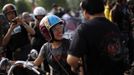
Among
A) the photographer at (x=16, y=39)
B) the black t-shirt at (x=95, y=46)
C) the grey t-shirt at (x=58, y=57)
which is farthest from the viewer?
the photographer at (x=16, y=39)

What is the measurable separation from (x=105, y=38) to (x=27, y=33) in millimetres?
3904

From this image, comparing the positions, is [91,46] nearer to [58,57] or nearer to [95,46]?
[95,46]

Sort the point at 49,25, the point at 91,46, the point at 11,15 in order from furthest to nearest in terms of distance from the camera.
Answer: the point at 11,15 → the point at 49,25 → the point at 91,46

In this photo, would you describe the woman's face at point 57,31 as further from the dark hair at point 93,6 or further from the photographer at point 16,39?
the photographer at point 16,39

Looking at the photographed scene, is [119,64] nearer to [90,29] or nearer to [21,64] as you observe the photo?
[90,29]

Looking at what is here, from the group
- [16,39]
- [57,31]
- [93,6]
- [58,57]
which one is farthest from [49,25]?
[16,39]

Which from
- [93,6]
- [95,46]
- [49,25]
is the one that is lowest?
[95,46]

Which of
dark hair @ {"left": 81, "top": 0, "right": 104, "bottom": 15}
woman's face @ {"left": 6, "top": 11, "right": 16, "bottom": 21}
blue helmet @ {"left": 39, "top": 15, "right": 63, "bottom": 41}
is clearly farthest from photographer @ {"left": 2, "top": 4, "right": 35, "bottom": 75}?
dark hair @ {"left": 81, "top": 0, "right": 104, "bottom": 15}

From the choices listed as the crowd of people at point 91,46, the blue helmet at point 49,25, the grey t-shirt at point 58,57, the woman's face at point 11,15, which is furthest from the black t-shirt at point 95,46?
the woman's face at point 11,15

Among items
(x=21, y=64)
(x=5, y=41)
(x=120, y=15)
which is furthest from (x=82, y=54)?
(x=120, y=15)

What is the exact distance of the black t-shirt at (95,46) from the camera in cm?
406

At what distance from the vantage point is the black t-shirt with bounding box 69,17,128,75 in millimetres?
4059

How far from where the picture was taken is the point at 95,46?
411cm

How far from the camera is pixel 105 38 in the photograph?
414 centimetres
